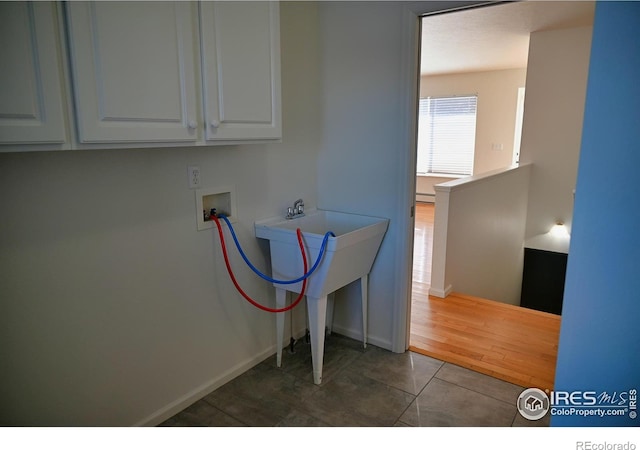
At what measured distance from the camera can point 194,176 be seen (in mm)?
2098

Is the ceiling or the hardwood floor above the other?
the ceiling

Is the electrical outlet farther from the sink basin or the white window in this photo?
the white window

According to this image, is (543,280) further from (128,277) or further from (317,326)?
(128,277)

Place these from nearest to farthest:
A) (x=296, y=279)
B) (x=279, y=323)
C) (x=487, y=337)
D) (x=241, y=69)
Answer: (x=241, y=69) → (x=296, y=279) → (x=279, y=323) → (x=487, y=337)

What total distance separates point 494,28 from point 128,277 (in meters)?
4.45

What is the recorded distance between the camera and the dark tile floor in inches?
83.5

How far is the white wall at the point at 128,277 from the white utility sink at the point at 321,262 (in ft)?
0.41

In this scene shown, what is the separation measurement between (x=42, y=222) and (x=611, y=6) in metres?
1.78

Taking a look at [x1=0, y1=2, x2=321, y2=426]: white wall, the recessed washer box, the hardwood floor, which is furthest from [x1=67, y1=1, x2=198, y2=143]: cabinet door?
the hardwood floor

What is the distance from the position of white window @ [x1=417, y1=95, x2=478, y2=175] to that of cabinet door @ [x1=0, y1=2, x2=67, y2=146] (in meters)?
7.20

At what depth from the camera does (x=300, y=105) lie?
104 inches

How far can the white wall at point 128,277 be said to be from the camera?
5.15 feet

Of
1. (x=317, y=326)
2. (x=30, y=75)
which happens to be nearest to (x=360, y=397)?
(x=317, y=326)
